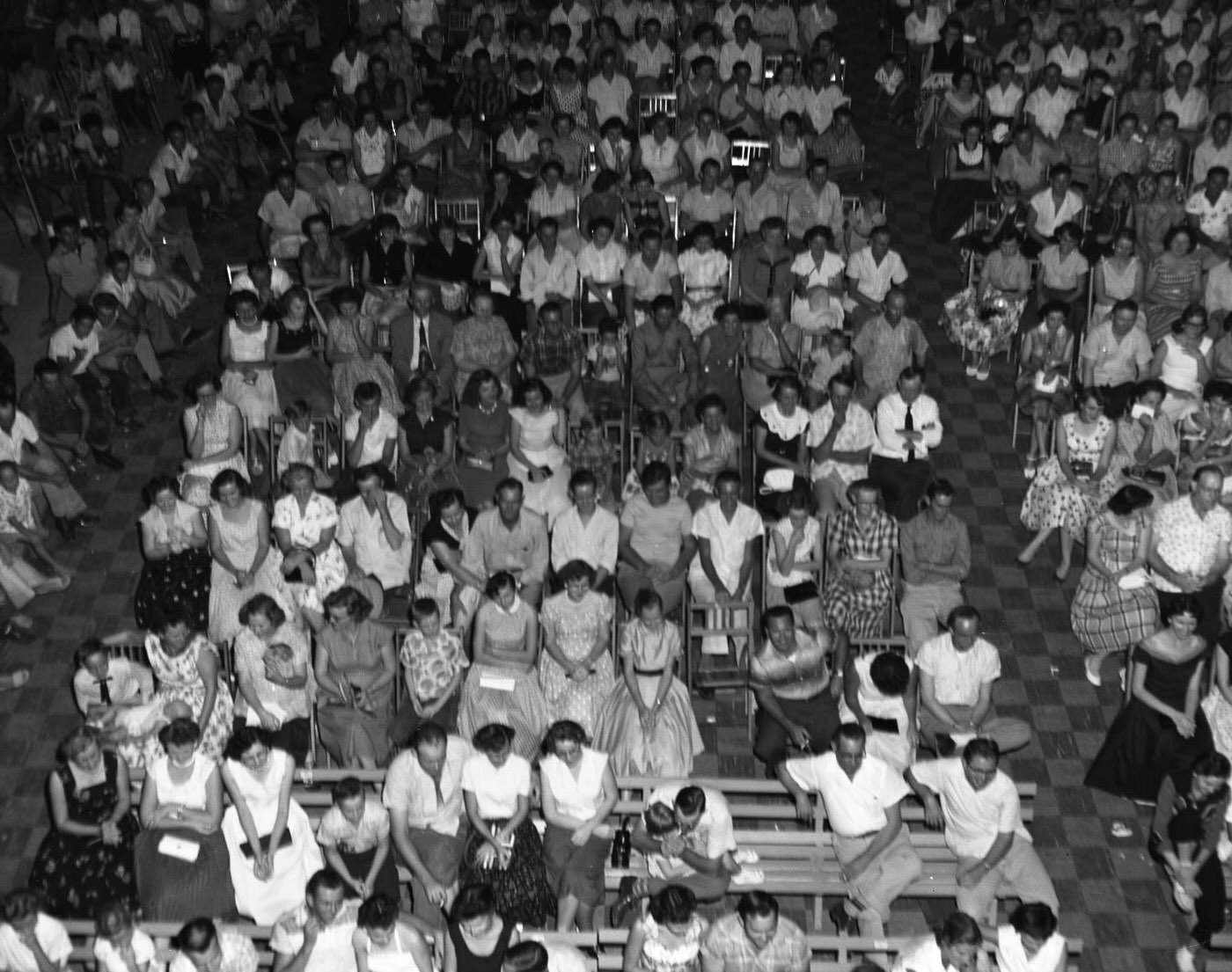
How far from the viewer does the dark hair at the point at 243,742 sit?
783cm

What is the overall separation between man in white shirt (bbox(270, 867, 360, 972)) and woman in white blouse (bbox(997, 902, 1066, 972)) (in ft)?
8.89

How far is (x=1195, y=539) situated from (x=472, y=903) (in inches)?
178

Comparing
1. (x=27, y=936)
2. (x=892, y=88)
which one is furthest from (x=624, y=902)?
(x=892, y=88)

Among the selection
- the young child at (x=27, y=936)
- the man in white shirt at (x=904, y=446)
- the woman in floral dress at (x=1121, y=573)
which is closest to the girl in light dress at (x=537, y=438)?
the man in white shirt at (x=904, y=446)

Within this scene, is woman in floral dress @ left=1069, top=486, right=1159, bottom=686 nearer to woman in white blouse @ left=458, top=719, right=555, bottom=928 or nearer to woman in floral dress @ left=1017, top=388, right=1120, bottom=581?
woman in floral dress @ left=1017, top=388, right=1120, bottom=581

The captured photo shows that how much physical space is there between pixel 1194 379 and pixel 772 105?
4.74 meters

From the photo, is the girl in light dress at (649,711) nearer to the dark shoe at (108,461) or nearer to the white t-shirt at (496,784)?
the white t-shirt at (496,784)

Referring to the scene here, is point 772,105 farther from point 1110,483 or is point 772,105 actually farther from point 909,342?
point 1110,483

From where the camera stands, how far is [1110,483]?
10289 mm

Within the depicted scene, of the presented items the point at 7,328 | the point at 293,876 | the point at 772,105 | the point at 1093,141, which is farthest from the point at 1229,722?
the point at 7,328

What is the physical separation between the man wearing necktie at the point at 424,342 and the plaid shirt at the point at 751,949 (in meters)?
4.78

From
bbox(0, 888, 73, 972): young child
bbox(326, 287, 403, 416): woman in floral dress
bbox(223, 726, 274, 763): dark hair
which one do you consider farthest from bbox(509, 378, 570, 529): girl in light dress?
bbox(0, 888, 73, 972): young child

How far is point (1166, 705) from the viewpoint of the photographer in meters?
8.66

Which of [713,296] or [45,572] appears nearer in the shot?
[45,572]
